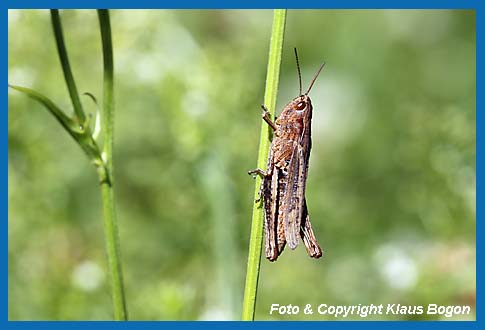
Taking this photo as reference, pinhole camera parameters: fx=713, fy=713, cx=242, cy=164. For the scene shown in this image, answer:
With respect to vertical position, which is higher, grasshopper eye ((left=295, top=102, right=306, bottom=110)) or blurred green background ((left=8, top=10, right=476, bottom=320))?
grasshopper eye ((left=295, top=102, right=306, bottom=110))

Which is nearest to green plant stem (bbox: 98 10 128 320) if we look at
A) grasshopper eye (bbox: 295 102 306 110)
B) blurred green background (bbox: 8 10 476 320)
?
grasshopper eye (bbox: 295 102 306 110)

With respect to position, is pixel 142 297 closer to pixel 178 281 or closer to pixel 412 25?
pixel 178 281

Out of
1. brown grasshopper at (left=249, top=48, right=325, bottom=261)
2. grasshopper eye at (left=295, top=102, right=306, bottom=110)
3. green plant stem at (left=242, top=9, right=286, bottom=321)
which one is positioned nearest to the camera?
green plant stem at (left=242, top=9, right=286, bottom=321)

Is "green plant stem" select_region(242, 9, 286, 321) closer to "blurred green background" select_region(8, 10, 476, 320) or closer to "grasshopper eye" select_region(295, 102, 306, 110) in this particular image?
"grasshopper eye" select_region(295, 102, 306, 110)

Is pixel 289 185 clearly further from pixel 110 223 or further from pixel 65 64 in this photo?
pixel 65 64

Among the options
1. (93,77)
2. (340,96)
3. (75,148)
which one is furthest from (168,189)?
(340,96)

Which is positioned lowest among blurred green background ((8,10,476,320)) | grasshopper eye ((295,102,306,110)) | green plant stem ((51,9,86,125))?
blurred green background ((8,10,476,320))
